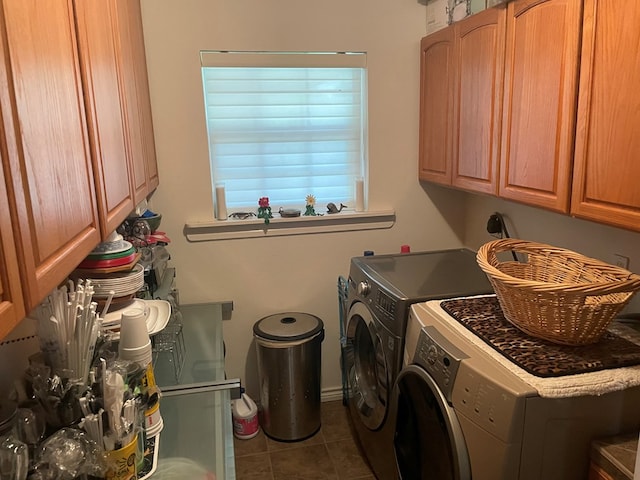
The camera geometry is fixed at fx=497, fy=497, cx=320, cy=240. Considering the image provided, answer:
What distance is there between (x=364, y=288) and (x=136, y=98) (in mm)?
1172

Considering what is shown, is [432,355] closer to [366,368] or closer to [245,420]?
[366,368]

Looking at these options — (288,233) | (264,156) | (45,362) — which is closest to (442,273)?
(288,233)

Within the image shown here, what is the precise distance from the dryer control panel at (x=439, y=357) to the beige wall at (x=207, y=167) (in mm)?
1174

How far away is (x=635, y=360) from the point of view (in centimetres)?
131

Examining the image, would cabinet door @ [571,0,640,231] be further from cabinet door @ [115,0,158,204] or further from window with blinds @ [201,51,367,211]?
cabinet door @ [115,0,158,204]

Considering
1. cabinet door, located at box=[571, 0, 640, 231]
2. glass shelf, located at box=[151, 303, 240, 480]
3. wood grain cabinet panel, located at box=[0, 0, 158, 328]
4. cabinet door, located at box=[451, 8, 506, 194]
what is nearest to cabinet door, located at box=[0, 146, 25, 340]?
wood grain cabinet panel, located at box=[0, 0, 158, 328]

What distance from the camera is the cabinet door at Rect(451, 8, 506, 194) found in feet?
6.28

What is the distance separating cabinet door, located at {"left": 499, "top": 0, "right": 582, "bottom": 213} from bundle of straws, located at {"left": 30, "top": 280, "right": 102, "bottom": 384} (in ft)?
A: 4.66

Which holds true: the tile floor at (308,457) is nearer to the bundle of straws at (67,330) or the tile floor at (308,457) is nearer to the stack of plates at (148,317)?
the stack of plates at (148,317)

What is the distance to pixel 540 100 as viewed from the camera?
5.49 ft

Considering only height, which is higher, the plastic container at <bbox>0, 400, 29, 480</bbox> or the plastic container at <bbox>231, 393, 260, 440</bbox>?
the plastic container at <bbox>0, 400, 29, 480</bbox>

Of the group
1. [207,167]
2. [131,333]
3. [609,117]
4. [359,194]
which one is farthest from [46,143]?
[359,194]

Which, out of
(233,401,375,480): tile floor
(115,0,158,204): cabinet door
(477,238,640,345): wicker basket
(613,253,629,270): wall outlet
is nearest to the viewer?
(477,238,640,345): wicker basket

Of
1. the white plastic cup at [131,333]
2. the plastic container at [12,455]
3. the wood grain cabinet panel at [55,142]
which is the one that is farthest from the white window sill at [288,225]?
the plastic container at [12,455]
